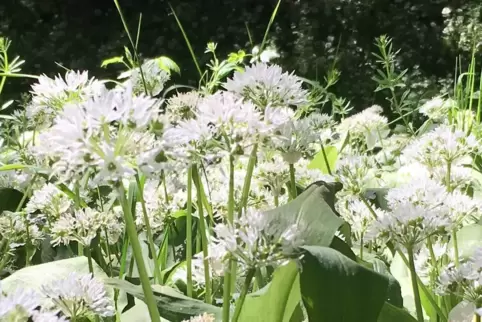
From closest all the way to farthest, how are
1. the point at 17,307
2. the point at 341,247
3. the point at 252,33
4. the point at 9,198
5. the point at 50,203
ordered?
the point at 17,307 < the point at 341,247 < the point at 50,203 < the point at 9,198 < the point at 252,33

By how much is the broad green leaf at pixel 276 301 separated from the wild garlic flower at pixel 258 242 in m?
0.07

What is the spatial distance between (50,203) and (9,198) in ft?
0.61

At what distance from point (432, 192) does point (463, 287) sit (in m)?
0.08

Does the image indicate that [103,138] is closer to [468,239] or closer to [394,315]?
[394,315]

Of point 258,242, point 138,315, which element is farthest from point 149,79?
point 258,242

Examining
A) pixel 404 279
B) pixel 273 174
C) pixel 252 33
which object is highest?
pixel 252 33

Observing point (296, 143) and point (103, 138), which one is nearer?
point (103, 138)

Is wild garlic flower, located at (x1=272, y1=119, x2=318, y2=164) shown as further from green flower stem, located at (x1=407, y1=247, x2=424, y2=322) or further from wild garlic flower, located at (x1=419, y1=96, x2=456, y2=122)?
wild garlic flower, located at (x1=419, y1=96, x2=456, y2=122)

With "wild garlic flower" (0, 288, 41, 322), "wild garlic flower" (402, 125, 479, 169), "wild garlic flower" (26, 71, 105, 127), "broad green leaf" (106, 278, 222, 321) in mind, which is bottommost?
"broad green leaf" (106, 278, 222, 321)

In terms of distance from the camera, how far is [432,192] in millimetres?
443

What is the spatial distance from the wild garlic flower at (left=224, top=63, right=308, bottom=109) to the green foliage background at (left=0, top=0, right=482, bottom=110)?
2.46m

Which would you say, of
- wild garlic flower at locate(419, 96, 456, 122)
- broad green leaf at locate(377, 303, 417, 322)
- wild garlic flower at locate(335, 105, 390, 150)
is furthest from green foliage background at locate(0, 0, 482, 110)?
broad green leaf at locate(377, 303, 417, 322)

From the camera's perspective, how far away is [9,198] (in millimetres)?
741

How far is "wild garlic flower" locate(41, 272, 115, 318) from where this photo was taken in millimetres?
330
